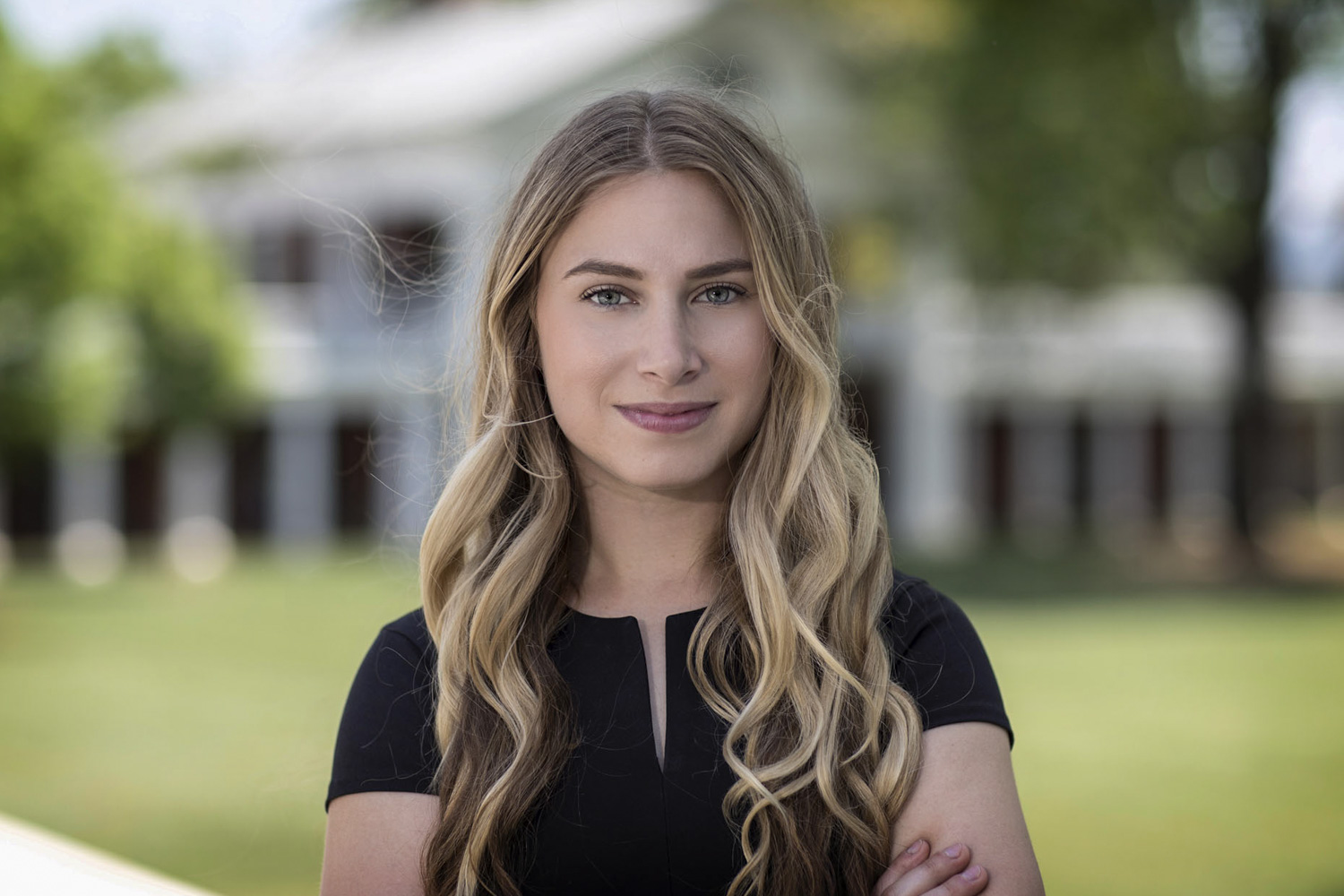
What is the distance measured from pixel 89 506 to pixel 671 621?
23.0 metres

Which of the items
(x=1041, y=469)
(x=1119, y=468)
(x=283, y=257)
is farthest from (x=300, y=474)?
(x=1119, y=468)

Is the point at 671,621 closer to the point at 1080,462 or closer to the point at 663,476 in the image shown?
the point at 663,476

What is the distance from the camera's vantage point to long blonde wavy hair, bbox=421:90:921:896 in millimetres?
2293

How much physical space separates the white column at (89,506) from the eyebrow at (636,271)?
22294 millimetres

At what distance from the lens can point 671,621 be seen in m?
2.46

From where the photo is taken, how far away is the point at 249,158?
2402cm

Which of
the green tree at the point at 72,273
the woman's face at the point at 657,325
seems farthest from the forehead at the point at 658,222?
the green tree at the point at 72,273

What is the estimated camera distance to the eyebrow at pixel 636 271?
7.77 feet

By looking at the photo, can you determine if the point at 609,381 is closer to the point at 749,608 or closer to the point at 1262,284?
the point at 749,608

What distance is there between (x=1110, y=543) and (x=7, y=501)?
18448mm

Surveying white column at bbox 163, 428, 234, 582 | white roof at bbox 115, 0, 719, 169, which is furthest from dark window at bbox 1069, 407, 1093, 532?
white column at bbox 163, 428, 234, 582

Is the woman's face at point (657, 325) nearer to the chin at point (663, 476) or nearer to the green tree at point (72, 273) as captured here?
the chin at point (663, 476)

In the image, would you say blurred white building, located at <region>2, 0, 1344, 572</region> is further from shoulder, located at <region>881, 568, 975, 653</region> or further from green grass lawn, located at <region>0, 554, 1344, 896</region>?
shoulder, located at <region>881, 568, 975, 653</region>

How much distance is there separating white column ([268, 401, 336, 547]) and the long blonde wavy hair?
22574 millimetres
